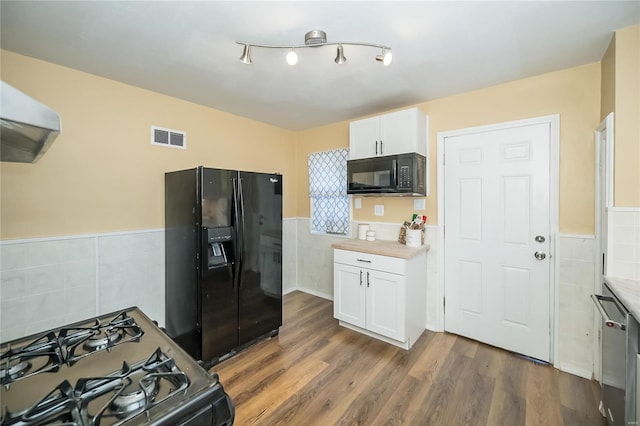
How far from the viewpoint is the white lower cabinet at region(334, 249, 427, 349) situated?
2.49 meters

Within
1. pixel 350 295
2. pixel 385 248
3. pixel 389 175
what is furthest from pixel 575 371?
pixel 389 175

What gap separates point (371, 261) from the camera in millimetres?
2668

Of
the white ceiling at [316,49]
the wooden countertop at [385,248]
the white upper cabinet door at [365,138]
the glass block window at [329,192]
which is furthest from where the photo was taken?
the glass block window at [329,192]

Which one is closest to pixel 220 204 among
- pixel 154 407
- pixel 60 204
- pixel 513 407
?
pixel 60 204

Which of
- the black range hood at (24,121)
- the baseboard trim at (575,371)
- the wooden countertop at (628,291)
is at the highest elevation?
the black range hood at (24,121)

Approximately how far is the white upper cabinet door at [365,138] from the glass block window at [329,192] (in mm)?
499

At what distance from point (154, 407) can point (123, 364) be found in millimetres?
300

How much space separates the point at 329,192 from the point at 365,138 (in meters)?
1.02

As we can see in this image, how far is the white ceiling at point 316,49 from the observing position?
1503mm

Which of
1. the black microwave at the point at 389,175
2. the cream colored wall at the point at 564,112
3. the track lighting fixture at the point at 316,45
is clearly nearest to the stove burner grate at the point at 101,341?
the track lighting fixture at the point at 316,45

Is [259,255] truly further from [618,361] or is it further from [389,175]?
[618,361]

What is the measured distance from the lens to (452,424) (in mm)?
1700

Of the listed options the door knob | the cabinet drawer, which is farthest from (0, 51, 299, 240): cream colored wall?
the door knob

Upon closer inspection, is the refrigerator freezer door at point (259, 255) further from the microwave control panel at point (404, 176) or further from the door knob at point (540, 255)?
the door knob at point (540, 255)
